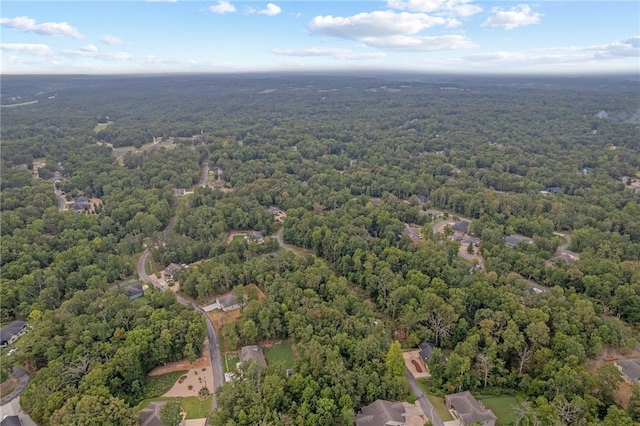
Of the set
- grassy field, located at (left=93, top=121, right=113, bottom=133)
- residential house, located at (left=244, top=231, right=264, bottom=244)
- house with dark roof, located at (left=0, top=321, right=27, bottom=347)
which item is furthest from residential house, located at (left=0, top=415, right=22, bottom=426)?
grassy field, located at (left=93, top=121, right=113, bottom=133)

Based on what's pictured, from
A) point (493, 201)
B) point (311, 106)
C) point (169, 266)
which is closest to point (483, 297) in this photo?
point (493, 201)

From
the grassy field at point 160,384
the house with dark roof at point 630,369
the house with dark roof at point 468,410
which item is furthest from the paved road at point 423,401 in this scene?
the grassy field at point 160,384

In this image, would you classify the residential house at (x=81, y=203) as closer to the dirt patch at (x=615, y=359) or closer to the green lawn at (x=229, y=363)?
the green lawn at (x=229, y=363)

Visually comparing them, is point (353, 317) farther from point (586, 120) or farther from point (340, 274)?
point (586, 120)

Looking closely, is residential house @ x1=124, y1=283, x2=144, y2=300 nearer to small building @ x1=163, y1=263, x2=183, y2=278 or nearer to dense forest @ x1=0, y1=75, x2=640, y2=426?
dense forest @ x1=0, y1=75, x2=640, y2=426

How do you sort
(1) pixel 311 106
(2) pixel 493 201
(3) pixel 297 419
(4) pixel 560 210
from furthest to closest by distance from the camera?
(1) pixel 311 106, (2) pixel 493 201, (4) pixel 560 210, (3) pixel 297 419

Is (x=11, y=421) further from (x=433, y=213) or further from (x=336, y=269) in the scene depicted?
(x=433, y=213)

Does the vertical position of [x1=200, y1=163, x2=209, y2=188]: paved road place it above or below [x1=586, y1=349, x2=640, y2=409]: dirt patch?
above

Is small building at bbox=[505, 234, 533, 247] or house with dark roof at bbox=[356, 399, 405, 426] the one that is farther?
small building at bbox=[505, 234, 533, 247]
